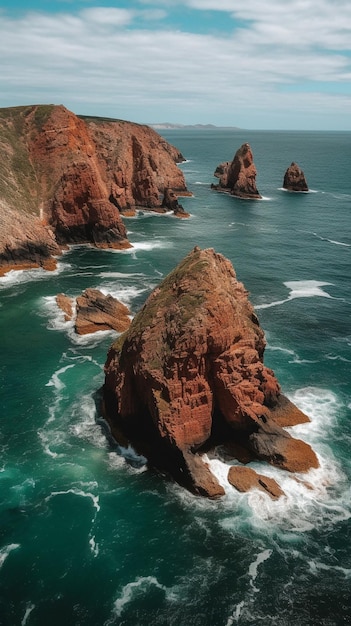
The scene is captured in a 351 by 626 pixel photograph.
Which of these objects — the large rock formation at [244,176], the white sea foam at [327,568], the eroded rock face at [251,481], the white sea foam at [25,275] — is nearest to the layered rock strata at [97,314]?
the white sea foam at [25,275]

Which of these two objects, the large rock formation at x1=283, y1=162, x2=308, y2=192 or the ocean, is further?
the large rock formation at x1=283, y1=162, x2=308, y2=192

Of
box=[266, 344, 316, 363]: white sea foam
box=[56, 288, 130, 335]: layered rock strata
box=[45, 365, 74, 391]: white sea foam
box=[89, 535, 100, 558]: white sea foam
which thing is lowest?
box=[89, 535, 100, 558]: white sea foam

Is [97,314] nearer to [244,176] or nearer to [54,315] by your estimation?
[54,315]

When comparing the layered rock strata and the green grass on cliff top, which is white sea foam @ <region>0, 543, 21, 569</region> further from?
the green grass on cliff top

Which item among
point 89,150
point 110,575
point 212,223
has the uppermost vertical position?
point 89,150

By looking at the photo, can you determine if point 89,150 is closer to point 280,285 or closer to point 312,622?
point 280,285

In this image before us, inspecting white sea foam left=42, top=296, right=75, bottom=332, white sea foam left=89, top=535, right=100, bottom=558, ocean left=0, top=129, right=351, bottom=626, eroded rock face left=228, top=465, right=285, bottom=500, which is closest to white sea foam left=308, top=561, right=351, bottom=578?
ocean left=0, top=129, right=351, bottom=626

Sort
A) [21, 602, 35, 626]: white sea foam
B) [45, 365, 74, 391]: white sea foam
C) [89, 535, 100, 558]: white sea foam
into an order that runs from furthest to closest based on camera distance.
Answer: [45, 365, 74, 391]: white sea foam → [89, 535, 100, 558]: white sea foam → [21, 602, 35, 626]: white sea foam

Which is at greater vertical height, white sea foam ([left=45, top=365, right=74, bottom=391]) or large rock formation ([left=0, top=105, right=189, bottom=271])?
large rock formation ([left=0, top=105, right=189, bottom=271])

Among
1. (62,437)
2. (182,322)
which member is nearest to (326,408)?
(182,322)
